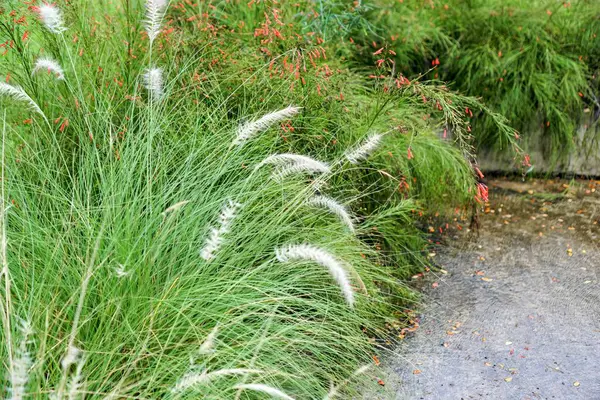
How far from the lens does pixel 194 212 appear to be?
2.61 metres

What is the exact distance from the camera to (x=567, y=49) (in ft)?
16.8

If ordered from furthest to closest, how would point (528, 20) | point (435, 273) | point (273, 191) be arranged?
point (528, 20) → point (435, 273) → point (273, 191)

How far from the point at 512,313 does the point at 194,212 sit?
5.58 feet

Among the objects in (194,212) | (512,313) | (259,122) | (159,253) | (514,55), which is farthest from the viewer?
(514,55)

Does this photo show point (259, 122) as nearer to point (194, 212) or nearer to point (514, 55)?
point (194, 212)

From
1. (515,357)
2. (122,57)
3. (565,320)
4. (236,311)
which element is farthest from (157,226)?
(565,320)

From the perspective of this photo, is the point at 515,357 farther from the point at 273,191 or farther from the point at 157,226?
the point at 157,226

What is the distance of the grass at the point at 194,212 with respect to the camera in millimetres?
2227

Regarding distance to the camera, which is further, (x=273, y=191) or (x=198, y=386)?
(x=273, y=191)

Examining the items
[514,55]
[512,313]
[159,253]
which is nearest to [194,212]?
[159,253]

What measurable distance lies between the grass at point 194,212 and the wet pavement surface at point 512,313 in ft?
0.69

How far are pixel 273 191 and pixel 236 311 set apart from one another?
54cm

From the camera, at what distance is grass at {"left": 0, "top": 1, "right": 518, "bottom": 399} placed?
2.23m

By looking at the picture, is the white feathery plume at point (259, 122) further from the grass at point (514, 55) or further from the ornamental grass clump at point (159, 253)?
the grass at point (514, 55)
